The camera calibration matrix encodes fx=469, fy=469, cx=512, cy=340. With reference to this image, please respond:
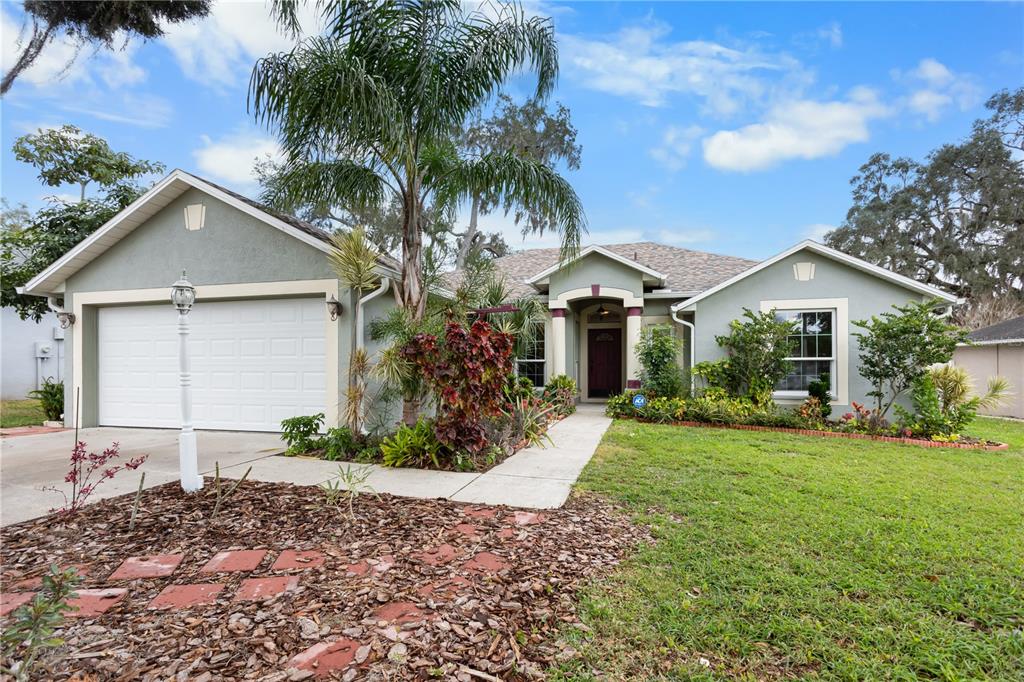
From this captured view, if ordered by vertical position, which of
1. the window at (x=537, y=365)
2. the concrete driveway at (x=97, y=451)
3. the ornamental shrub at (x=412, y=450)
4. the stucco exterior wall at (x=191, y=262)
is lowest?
the concrete driveway at (x=97, y=451)

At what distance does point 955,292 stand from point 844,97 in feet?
56.3

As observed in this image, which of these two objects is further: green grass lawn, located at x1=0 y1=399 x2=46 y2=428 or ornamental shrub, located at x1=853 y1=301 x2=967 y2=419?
green grass lawn, located at x1=0 y1=399 x2=46 y2=428

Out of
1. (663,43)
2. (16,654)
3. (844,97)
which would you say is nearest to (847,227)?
(844,97)

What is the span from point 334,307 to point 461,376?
9.46ft

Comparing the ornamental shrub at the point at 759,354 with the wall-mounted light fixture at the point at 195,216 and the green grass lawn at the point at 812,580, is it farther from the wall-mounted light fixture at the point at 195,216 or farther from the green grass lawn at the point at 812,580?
the wall-mounted light fixture at the point at 195,216

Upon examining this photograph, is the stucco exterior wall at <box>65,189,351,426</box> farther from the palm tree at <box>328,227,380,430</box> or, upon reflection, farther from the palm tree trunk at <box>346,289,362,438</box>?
the palm tree at <box>328,227,380,430</box>

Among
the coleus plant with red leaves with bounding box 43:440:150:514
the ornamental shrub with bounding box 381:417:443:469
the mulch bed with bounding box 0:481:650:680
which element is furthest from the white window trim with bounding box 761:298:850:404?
the coleus plant with red leaves with bounding box 43:440:150:514

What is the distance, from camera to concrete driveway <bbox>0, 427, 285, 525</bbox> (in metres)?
4.68

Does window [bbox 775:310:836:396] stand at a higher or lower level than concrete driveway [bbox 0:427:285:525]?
higher

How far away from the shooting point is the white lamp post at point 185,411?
488cm

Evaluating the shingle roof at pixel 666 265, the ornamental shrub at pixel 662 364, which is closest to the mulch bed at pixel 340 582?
the ornamental shrub at pixel 662 364

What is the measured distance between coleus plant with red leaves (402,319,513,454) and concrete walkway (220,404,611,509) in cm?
55

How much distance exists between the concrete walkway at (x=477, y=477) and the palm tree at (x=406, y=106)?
2391mm

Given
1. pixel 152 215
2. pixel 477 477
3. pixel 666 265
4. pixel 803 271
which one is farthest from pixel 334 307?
pixel 666 265
